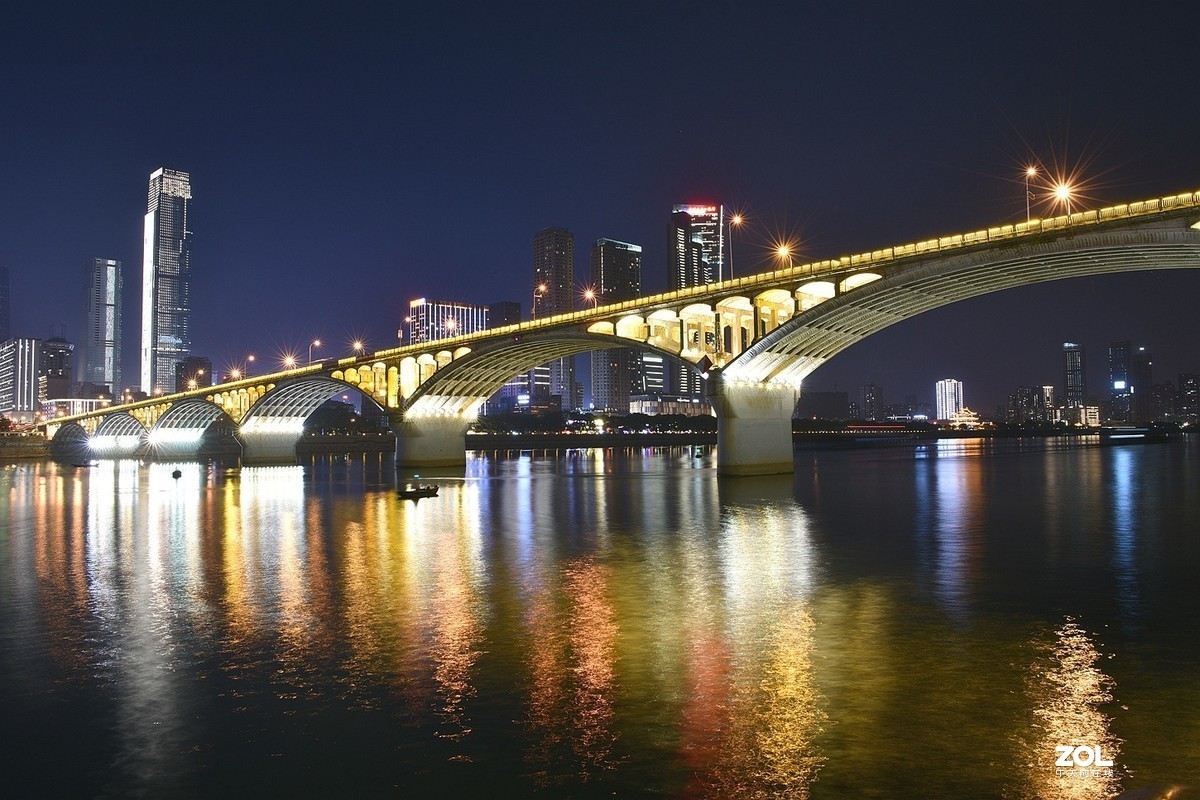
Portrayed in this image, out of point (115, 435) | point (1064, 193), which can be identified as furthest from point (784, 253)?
point (115, 435)

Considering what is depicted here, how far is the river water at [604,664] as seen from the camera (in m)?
8.13

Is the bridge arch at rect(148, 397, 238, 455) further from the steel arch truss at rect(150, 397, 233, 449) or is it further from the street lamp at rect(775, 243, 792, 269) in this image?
the street lamp at rect(775, 243, 792, 269)

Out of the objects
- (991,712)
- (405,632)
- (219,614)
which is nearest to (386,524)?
(219,614)

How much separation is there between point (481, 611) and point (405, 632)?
197 cm

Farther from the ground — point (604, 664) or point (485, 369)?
point (485, 369)

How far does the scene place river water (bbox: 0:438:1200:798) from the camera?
26.7 ft

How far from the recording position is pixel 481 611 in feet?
51.2

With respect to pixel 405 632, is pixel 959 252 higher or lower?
higher

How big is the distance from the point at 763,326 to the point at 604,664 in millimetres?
46463

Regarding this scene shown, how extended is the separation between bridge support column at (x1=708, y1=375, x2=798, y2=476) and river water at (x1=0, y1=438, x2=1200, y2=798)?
28094 millimetres

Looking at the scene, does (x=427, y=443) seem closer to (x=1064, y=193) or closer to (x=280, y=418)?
(x=280, y=418)

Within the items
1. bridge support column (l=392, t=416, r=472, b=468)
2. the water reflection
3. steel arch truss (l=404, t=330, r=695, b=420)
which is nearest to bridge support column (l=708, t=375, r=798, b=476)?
steel arch truss (l=404, t=330, r=695, b=420)

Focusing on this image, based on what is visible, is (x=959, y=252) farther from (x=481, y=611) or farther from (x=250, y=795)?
(x=250, y=795)

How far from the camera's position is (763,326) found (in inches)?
2211
